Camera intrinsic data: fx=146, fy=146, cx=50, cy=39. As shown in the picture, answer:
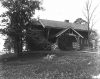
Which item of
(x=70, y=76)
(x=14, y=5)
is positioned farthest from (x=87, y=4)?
(x=70, y=76)

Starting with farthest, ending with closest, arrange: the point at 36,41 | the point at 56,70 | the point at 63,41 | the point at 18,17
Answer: the point at 63,41 → the point at 36,41 → the point at 18,17 → the point at 56,70

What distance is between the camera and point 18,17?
22344 mm

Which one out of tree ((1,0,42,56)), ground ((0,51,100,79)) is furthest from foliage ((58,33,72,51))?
ground ((0,51,100,79))

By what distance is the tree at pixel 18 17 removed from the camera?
21577mm

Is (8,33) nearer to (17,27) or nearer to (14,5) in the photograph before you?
(17,27)

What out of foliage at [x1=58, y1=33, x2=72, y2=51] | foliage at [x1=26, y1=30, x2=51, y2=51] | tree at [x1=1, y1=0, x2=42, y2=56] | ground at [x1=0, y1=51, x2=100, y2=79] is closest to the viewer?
ground at [x1=0, y1=51, x2=100, y2=79]

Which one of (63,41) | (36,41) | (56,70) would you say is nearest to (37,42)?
(36,41)

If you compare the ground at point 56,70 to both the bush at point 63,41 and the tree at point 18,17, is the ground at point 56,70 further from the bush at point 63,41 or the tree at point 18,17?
the bush at point 63,41

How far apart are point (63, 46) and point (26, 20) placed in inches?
368

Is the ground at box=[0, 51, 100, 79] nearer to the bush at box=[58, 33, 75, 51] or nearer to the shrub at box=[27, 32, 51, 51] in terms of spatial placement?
the shrub at box=[27, 32, 51, 51]

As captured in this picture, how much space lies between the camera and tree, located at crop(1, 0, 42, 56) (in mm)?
21577

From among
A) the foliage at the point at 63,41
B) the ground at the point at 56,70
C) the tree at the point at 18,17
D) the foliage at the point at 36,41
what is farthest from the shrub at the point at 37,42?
the ground at the point at 56,70

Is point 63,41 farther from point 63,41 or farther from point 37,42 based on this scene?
point 37,42

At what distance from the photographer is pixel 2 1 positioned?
2194cm
